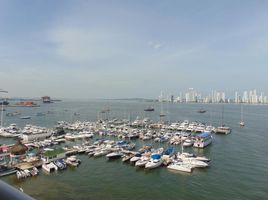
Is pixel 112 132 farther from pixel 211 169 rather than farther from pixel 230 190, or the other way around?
pixel 230 190

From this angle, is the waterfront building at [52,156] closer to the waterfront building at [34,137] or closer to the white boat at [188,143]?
the waterfront building at [34,137]

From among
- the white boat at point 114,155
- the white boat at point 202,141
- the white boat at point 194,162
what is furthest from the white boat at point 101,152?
the white boat at point 202,141

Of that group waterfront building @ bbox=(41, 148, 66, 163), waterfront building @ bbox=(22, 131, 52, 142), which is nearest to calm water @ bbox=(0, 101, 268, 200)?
waterfront building @ bbox=(41, 148, 66, 163)

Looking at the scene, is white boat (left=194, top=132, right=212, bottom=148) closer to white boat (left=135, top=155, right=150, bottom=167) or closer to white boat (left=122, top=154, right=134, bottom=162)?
white boat (left=135, top=155, right=150, bottom=167)

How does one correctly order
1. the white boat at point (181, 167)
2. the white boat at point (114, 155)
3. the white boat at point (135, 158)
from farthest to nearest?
the white boat at point (114, 155) < the white boat at point (135, 158) < the white boat at point (181, 167)

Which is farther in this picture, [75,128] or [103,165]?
[75,128]

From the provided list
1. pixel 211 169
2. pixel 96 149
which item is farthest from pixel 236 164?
pixel 96 149

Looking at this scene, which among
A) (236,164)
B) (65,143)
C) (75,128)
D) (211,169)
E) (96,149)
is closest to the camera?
(211,169)
